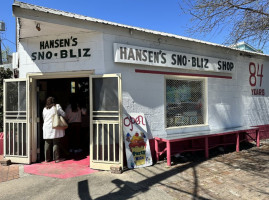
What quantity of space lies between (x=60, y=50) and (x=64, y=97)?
267 cm

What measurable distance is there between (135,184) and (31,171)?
2.47 m

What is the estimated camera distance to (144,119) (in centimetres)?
568

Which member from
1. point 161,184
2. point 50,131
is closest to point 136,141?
point 161,184

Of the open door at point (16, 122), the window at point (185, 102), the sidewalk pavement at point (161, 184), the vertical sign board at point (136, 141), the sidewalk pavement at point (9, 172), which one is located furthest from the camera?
the window at point (185, 102)

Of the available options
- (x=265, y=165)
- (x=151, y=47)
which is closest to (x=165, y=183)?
(x=265, y=165)

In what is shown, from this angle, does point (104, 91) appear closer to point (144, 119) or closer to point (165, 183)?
point (144, 119)

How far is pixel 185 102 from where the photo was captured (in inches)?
271

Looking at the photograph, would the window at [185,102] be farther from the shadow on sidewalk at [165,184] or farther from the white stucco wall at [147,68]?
the shadow on sidewalk at [165,184]

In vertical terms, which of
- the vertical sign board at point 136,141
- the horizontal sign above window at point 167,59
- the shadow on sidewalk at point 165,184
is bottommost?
the shadow on sidewalk at point 165,184

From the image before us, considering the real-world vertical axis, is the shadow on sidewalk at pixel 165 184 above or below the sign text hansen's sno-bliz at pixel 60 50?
below

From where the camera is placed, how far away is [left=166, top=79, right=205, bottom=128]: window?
21.1 feet

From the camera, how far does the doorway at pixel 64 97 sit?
607cm

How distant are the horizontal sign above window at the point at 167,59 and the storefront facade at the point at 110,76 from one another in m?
0.02

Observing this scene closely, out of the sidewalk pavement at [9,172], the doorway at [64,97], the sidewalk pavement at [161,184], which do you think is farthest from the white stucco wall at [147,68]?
the sidewalk pavement at [9,172]
